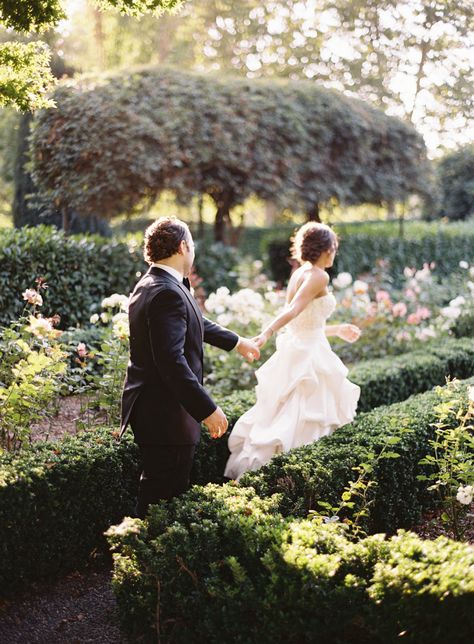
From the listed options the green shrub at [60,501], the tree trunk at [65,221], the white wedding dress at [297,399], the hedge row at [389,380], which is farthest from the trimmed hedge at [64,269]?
the green shrub at [60,501]

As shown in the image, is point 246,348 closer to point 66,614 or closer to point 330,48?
point 66,614

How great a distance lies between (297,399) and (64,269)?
4534mm

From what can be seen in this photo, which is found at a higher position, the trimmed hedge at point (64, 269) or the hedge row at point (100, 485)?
the trimmed hedge at point (64, 269)

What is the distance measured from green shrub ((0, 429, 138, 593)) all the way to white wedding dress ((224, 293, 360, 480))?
2.68 feet

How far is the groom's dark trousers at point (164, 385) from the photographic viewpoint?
10.7 ft

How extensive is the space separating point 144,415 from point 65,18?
228cm

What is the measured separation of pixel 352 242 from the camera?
14.0 m

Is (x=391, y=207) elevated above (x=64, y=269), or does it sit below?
above

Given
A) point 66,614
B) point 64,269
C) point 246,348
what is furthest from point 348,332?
point 64,269

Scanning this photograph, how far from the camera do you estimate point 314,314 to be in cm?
476

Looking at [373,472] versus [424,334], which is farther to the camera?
[424,334]

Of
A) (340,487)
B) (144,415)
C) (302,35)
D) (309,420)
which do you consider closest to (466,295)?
(309,420)

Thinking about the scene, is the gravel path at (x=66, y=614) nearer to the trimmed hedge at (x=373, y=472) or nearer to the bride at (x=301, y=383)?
the trimmed hedge at (x=373, y=472)

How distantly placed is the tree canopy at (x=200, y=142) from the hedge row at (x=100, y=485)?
6712mm
